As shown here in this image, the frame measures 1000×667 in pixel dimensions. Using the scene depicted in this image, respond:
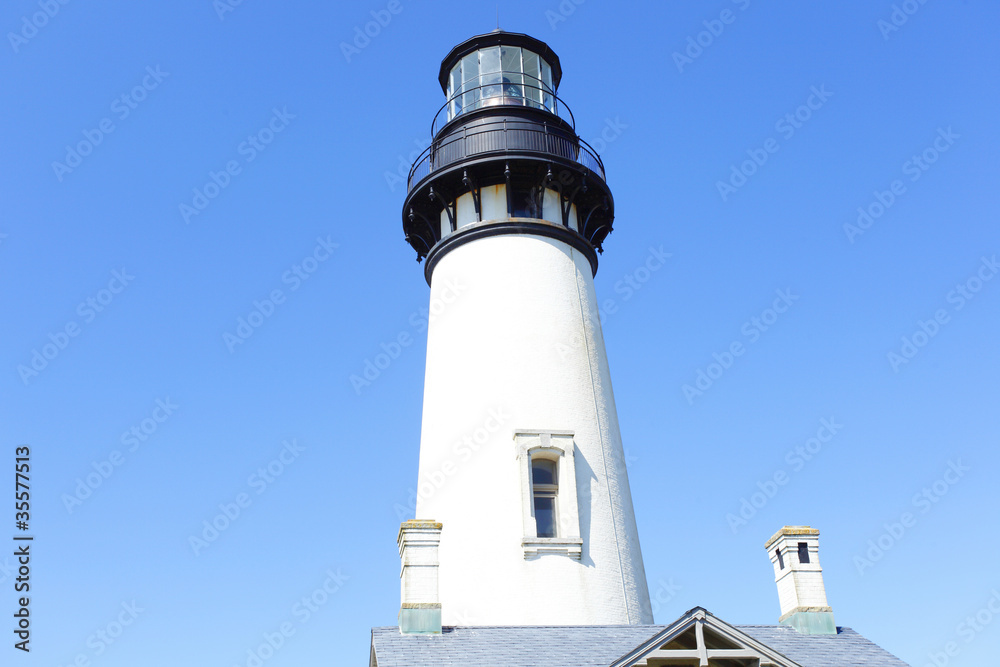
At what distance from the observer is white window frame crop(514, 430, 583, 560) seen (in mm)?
18906

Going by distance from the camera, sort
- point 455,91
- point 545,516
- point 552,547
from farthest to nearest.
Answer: point 455,91 < point 545,516 < point 552,547

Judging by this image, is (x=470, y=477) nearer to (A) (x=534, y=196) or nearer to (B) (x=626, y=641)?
(B) (x=626, y=641)

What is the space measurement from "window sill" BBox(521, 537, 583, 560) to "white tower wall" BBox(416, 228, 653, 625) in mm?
43

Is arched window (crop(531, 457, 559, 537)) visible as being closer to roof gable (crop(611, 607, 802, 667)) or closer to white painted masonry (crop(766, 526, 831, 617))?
white painted masonry (crop(766, 526, 831, 617))

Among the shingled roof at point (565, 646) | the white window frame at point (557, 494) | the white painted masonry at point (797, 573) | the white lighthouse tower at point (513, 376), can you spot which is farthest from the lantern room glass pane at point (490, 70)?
the shingled roof at point (565, 646)

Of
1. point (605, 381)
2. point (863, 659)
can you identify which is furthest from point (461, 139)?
point (863, 659)

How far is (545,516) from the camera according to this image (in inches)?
773

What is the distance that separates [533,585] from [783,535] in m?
4.67

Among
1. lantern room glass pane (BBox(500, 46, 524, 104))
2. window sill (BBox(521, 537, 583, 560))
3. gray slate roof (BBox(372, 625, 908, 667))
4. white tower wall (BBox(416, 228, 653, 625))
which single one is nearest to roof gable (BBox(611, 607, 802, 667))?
gray slate roof (BBox(372, 625, 908, 667))

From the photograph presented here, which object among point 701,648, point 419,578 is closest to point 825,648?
point 701,648

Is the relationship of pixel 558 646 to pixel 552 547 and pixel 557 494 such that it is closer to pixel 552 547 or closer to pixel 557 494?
pixel 552 547

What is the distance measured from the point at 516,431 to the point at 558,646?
18.3ft

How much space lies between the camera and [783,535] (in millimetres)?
17422

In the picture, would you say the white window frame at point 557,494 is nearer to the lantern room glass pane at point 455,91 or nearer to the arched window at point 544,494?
the arched window at point 544,494
